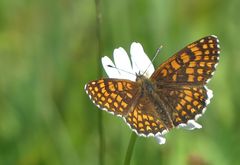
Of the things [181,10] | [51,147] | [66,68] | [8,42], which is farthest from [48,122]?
[181,10]

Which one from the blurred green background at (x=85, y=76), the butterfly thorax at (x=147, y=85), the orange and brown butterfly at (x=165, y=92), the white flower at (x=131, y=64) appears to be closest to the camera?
the orange and brown butterfly at (x=165, y=92)

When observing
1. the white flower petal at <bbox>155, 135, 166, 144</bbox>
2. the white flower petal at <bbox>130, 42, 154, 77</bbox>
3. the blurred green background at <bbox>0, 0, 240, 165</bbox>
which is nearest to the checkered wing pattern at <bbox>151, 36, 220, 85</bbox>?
the white flower petal at <bbox>130, 42, 154, 77</bbox>

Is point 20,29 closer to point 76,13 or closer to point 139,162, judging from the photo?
point 76,13

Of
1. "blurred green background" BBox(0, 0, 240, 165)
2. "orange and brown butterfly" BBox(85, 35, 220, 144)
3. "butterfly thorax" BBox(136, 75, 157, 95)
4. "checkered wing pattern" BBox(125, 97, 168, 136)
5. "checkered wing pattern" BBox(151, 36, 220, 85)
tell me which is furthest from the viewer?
"blurred green background" BBox(0, 0, 240, 165)

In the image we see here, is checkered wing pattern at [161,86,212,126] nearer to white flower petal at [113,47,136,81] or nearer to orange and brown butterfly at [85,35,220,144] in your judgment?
orange and brown butterfly at [85,35,220,144]

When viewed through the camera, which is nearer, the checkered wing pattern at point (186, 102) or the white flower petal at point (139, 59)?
the checkered wing pattern at point (186, 102)

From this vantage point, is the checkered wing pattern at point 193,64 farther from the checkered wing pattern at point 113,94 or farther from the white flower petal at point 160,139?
the white flower petal at point 160,139

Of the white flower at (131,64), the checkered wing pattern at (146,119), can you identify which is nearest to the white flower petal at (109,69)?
the white flower at (131,64)

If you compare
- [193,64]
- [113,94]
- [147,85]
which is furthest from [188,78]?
[113,94]
